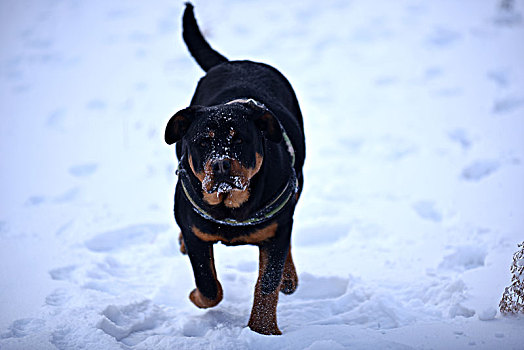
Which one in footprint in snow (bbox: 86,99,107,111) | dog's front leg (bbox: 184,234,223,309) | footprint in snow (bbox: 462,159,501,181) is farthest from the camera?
footprint in snow (bbox: 86,99,107,111)

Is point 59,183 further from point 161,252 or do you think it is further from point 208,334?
point 208,334

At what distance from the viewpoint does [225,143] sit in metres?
2.57

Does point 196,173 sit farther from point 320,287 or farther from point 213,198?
point 320,287

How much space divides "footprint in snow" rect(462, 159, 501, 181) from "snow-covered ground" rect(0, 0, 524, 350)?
1 centimetres

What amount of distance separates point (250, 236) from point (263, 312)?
1.36 feet

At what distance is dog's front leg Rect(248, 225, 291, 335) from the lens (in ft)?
9.51

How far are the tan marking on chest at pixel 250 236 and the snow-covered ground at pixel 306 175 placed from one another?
459 mm

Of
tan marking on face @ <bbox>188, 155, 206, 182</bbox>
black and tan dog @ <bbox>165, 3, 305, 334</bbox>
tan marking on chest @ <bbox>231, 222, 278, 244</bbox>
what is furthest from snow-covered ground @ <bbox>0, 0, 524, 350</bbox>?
tan marking on face @ <bbox>188, 155, 206, 182</bbox>

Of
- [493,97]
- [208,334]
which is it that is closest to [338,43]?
[493,97]

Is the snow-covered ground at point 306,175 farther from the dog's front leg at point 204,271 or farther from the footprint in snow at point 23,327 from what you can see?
the dog's front leg at point 204,271

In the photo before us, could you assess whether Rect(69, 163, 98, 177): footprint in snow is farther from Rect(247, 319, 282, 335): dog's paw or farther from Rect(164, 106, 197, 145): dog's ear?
Rect(247, 319, 282, 335): dog's paw

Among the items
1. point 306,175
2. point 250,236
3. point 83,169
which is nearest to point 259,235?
point 250,236

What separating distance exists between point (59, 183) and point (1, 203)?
0.51 metres

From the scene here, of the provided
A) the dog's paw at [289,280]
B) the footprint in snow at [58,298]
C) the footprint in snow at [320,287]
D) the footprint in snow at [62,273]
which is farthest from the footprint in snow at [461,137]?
the footprint in snow at [58,298]
